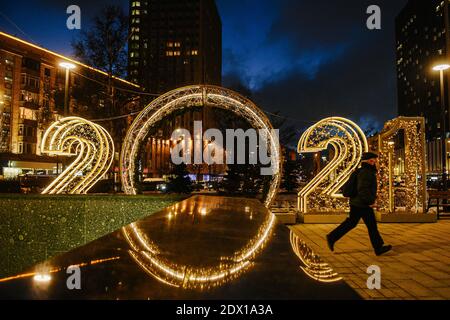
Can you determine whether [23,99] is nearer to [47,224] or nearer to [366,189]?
[47,224]

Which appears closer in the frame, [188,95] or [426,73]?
[188,95]

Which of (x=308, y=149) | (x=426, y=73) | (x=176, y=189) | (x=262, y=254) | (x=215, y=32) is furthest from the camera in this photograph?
(x=215, y=32)

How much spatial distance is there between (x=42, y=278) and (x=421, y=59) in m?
111

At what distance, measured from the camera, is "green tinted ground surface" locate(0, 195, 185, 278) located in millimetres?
6547

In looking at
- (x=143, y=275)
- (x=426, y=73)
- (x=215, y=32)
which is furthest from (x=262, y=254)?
(x=215, y=32)

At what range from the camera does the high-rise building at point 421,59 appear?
8188 cm

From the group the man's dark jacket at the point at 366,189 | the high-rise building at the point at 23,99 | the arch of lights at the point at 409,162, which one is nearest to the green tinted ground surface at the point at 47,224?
the man's dark jacket at the point at 366,189

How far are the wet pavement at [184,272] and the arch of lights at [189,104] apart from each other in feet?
28.1

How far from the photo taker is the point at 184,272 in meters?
1.83

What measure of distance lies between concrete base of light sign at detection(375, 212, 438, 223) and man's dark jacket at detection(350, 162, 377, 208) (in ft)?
18.2

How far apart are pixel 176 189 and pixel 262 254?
23.2 meters

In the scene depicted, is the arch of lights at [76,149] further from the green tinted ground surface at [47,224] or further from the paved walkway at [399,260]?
the paved walkway at [399,260]
